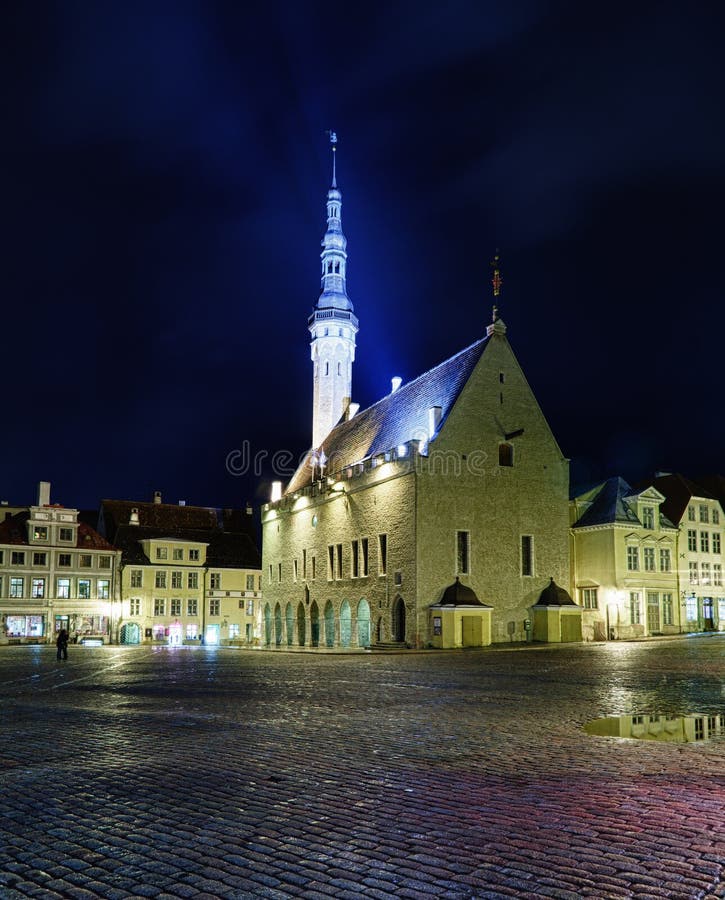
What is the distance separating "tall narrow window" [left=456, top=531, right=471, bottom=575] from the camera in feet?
149

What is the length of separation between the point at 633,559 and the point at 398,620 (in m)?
15.3

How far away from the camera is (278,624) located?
65.0 m

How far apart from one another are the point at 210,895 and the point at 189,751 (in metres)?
5.11

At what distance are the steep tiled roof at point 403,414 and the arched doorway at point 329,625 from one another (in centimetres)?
947

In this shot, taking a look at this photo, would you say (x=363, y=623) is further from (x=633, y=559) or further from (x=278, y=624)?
(x=278, y=624)

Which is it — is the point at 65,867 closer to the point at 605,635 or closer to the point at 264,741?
the point at 264,741

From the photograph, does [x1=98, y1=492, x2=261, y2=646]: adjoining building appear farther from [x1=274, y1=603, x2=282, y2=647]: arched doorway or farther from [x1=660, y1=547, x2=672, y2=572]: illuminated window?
[x1=660, y1=547, x2=672, y2=572]: illuminated window

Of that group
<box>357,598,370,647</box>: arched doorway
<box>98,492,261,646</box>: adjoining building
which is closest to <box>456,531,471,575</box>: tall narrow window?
<box>357,598,370,647</box>: arched doorway

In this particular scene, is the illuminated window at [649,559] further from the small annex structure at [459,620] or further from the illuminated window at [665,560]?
the small annex structure at [459,620]

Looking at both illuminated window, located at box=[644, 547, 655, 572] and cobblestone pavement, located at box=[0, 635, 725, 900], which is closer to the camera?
cobblestone pavement, located at box=[0, 635, 725, 900]

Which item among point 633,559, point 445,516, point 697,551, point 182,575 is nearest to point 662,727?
point 445,516

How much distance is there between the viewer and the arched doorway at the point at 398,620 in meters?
45.3

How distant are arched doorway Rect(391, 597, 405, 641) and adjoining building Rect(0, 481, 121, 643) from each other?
25578 mm

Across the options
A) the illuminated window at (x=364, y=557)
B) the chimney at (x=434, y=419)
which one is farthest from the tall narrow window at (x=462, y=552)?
the illuminated window at (x=364, y=557)
